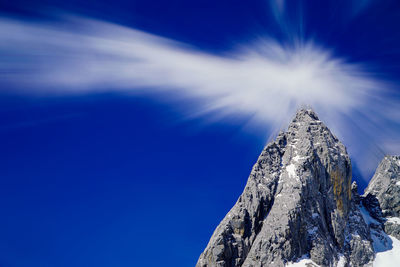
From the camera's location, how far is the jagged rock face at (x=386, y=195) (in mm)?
152500

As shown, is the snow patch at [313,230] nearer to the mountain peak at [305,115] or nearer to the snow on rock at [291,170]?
the snow on rock at [291,170]

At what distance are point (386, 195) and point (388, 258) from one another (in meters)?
45.6

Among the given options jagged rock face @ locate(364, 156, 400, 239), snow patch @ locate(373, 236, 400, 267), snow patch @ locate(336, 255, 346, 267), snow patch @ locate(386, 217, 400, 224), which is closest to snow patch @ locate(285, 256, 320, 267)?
snow patch @ locate(336, 255, 346, 267)

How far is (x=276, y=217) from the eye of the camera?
377ft

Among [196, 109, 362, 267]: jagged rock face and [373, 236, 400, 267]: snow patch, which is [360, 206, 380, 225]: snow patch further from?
[196, 109, 362, 267]: jagged rock face

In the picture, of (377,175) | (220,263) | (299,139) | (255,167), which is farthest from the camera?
(377,175)

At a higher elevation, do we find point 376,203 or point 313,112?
point 313,112

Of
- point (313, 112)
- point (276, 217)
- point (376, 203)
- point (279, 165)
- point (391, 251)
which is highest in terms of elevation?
point (313, 112)

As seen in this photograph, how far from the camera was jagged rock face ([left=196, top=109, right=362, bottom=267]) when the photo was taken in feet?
357

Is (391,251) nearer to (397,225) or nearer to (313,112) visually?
(397,225)

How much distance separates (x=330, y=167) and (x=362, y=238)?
29.0 meters

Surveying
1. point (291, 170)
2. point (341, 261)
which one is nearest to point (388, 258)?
point (341, 261)

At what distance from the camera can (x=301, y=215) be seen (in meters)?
115

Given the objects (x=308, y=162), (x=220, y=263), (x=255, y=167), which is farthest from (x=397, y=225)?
(x=220, y=263)
